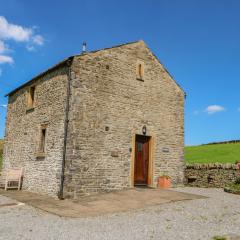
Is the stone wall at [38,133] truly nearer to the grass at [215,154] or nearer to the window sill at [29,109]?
the window sill at [29,109]

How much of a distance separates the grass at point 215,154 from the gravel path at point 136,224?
17.3 meters

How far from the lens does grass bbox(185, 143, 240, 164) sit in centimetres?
2956

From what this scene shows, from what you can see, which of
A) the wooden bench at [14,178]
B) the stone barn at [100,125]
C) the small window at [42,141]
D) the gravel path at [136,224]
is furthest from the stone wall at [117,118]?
the wooden bench at [14,178]

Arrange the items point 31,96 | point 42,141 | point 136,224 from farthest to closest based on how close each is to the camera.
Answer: point 31,96 < point 42,141 < point 136,224

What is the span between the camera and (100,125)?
15.6 meters

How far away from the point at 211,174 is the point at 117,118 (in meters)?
6.36

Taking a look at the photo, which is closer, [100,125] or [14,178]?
[100,125]

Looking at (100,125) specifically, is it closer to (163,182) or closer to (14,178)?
(163,182)

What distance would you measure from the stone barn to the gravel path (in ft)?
11.2

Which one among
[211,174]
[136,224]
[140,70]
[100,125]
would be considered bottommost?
[136,224]

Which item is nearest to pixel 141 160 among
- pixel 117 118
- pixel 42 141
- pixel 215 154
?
pixel 117 118

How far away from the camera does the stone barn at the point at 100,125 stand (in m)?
14.9

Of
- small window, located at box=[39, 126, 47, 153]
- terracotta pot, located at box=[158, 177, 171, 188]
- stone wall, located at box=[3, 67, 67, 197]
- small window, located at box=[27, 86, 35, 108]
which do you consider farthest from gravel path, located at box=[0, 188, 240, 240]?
small window, located at box=[27, 86, 35, 108]

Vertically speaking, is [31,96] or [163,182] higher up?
[31,96]
